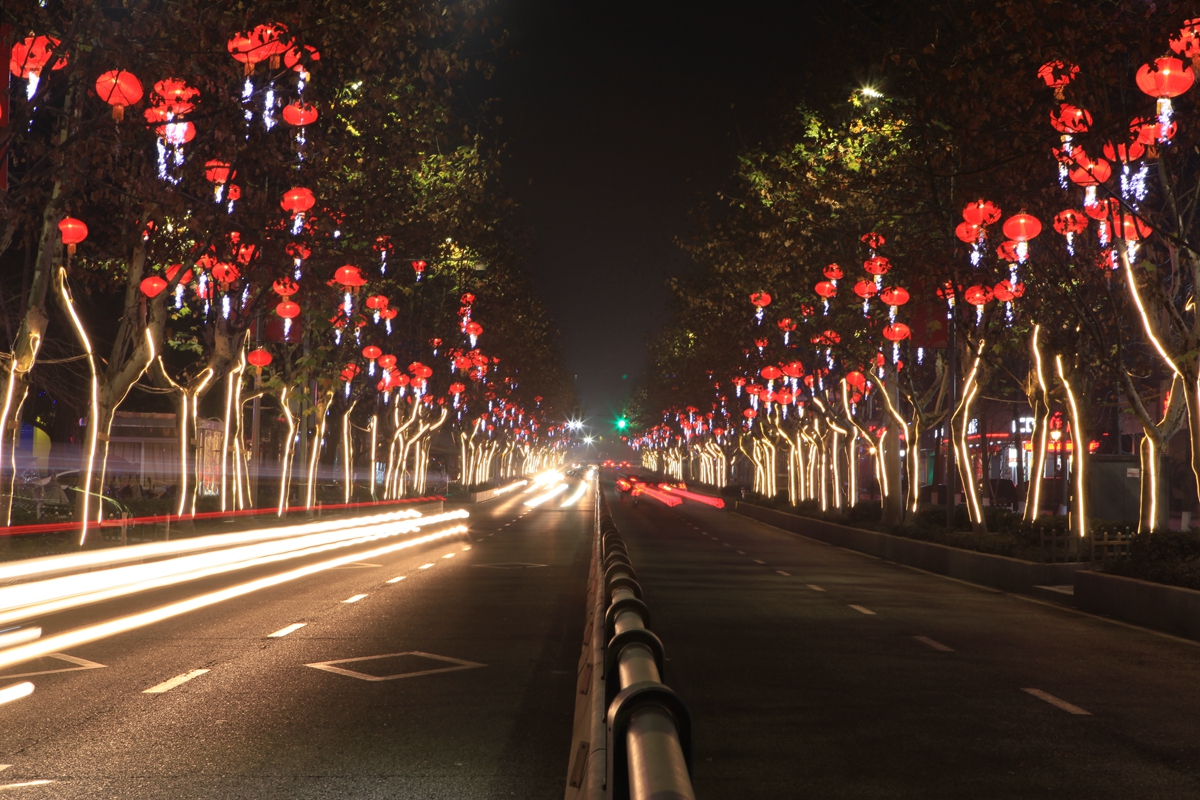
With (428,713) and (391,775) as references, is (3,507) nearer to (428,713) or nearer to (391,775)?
(428,713)

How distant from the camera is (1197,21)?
14133 mm

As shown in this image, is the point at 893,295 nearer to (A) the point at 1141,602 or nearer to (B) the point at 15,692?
(A) the point at 1141,602

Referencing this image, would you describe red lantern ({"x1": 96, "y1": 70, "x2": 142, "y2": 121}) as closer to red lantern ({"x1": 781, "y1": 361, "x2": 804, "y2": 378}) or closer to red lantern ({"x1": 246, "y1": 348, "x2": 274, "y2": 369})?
red lantern ({"x1": 246, "y1": 348, "x2": 274, "y2": 369})

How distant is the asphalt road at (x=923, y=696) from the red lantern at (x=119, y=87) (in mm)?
8325

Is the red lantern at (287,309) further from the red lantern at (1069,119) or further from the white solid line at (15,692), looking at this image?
the white solid line at (15,692)

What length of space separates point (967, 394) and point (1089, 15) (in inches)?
673

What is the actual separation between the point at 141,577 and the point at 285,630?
5497 mm

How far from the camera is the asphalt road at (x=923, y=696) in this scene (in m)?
8.05

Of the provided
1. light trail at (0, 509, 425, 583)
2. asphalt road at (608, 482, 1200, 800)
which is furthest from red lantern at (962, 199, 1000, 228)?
light trail at (0, 509, 425, 583)

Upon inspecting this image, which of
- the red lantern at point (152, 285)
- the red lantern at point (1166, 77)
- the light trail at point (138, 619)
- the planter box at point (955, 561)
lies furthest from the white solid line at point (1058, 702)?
the red lantern at point (152, 285)

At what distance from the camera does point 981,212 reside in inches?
741

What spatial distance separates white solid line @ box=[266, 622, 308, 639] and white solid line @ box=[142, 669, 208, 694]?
8.76 ft

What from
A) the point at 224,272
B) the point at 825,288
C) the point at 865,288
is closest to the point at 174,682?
the point at 224,272

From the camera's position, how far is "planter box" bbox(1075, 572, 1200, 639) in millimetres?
16453
